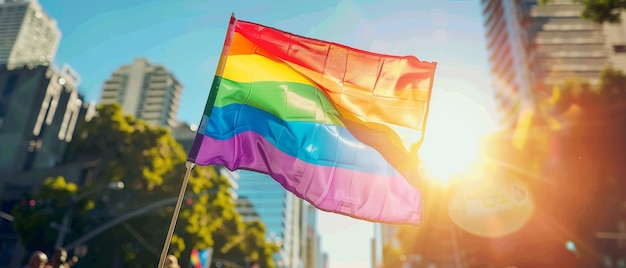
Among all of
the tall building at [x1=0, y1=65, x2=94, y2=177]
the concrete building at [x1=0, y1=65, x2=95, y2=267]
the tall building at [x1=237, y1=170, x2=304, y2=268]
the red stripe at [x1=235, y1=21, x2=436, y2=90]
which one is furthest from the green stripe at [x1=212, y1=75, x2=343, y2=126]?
the tall building at [x1=237, y1=170, x2=304, y2=268]

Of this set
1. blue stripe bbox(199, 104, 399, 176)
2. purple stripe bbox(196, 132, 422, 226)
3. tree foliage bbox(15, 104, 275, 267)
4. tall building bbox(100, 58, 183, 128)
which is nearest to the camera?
purple stripe bbox(196, 132, 422, 226)

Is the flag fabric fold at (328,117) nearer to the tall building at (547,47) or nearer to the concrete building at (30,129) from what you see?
the concrete building at (30,129)

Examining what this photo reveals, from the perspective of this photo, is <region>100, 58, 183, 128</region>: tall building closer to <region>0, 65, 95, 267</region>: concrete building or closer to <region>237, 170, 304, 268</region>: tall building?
<region>237, 170, 304, 268</region>: tall building

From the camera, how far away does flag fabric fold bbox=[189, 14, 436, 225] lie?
20.3 feet

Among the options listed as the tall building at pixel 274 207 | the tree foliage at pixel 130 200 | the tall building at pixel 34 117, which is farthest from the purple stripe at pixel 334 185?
the tall building at pixel 274 207

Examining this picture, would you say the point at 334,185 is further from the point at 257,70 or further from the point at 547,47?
the point at 547,47

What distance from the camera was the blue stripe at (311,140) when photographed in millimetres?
6230

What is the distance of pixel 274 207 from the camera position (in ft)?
594

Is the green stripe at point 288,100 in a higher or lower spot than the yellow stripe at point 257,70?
lower

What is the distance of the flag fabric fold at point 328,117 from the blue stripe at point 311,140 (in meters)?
0.01

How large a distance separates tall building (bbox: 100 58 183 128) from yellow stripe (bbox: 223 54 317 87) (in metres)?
150

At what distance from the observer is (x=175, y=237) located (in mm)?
26891

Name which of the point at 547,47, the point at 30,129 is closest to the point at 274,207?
the point at 547,47

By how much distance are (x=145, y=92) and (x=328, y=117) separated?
159 metres
